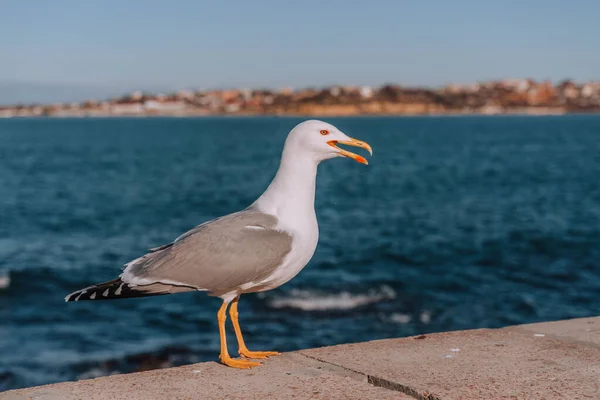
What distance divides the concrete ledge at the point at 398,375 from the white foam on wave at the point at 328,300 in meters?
8.05

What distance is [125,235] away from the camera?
77.4 ft

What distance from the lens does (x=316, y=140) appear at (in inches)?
185

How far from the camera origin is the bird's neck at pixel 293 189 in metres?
4.68

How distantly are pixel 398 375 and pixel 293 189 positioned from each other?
1274 mm

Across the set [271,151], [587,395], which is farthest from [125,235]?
[271,151]

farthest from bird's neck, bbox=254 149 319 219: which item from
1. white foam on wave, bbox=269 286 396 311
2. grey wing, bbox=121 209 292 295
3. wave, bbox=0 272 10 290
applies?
wave, bbox=0 272 10 290

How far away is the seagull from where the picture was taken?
14.8ft

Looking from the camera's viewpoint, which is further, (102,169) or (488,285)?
(102,169)

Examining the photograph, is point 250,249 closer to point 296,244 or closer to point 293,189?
point 296,244

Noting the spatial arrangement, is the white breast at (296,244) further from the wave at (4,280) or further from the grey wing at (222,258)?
the wave at (4,280)

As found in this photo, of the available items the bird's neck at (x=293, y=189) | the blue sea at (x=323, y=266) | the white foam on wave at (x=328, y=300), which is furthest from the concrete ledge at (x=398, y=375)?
the white foam on wave at (x=328, y=300)

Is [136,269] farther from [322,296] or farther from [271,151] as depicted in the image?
[271,151]

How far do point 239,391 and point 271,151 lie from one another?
71031mm

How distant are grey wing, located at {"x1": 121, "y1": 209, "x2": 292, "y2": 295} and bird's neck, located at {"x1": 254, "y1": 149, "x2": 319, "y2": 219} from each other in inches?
4.8
